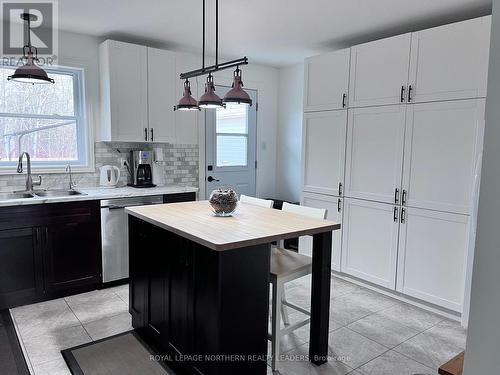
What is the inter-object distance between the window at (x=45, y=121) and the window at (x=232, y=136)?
1.67 metres

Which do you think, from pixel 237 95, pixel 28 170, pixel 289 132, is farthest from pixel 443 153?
pixel 28 170

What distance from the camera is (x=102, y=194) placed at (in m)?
3.42

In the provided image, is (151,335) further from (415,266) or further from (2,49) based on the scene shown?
(2,49)

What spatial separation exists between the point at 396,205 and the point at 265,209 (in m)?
1.28

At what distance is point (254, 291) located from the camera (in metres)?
1.96

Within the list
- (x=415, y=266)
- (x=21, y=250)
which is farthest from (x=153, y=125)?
(x=415, y=266)

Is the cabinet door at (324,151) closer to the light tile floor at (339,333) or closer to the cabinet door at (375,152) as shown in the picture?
the cabinet door at (375,152)

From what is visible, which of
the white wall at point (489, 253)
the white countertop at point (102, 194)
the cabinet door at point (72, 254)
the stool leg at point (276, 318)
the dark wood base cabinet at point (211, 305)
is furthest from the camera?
the cabinet door at point (72, 254)

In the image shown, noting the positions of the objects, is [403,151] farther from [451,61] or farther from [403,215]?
[451,61]

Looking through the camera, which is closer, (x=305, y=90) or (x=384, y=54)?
(x=384, y=54)

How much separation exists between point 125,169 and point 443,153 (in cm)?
310

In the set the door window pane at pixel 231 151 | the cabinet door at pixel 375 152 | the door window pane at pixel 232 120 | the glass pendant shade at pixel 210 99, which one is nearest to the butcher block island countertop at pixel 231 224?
the glass pendant shade at pixel 210 99

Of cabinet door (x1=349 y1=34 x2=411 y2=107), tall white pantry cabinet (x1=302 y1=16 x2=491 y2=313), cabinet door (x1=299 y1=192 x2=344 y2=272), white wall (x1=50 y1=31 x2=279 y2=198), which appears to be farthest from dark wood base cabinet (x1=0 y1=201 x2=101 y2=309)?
cabinet door (x1=349 y1=34 x2=411 y2=107)

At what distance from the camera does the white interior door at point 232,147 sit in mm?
4781
